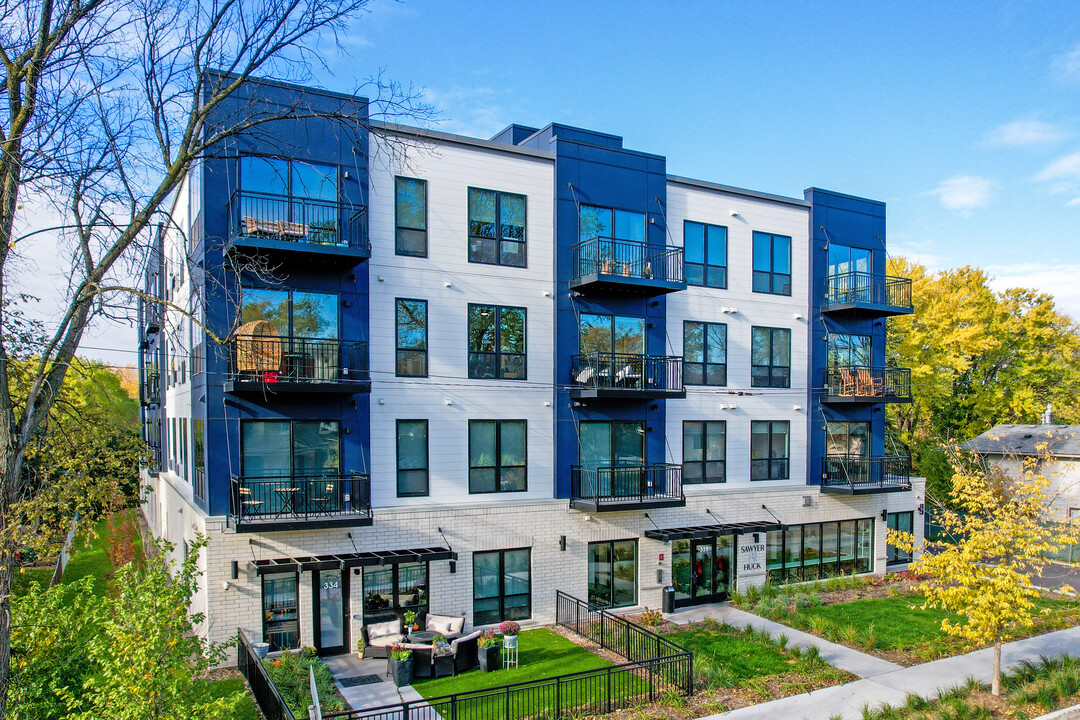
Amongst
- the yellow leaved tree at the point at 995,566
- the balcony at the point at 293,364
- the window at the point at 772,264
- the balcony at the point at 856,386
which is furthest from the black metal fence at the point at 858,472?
the balcony at the point at 293,364

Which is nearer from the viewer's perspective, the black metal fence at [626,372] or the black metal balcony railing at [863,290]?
the black metal fence at [626,372]

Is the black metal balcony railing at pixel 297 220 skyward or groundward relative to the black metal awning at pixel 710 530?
skyward

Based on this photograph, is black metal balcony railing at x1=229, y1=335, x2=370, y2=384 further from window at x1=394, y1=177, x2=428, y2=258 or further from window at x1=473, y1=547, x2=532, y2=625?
window at x1=473, y1=547, x2=532, y2=625

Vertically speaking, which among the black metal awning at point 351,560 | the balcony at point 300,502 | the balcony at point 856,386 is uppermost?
the balcony at point 856,386

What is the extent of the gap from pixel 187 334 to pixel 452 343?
21.3ft

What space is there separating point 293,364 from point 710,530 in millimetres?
12039

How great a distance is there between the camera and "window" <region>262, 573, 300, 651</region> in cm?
1553

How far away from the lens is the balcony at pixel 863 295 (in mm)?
23891

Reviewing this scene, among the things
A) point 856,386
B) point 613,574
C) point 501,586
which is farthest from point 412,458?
point 856,386

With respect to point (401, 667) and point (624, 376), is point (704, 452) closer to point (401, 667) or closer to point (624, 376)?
point (624, 376)

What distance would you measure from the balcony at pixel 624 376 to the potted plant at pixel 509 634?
601 cm

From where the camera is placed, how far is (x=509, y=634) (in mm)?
15570

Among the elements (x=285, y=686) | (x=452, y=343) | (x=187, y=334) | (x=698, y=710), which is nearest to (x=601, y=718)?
(x=698, y=710)

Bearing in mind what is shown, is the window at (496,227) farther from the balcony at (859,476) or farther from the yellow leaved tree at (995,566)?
the balcony at (859,476)
